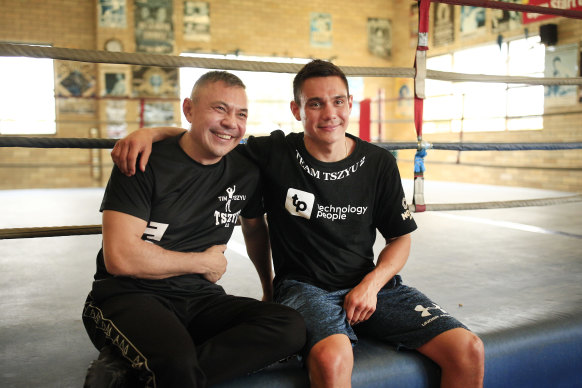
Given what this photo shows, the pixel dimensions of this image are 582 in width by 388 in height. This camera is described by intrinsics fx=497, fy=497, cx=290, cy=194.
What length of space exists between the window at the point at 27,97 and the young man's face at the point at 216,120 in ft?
23.5

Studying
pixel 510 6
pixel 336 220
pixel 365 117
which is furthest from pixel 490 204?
pixel 365 117

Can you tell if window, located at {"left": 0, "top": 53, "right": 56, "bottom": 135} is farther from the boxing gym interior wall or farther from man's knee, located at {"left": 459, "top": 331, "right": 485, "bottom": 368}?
man's knee, located at {"left": 459, "top": 331, "right": 485, "bottom": 368}

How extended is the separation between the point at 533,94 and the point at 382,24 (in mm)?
3692

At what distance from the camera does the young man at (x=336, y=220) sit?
125 centimetres

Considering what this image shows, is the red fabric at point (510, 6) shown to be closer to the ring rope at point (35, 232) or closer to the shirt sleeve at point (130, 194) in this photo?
the shirt sleeve at point (130, 194)

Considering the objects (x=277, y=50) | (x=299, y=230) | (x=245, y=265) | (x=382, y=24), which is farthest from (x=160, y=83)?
(x=299, y=230)

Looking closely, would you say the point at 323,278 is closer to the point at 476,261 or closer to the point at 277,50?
the point at 476,261

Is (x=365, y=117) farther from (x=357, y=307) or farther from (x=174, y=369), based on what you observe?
(x=174, y=369)

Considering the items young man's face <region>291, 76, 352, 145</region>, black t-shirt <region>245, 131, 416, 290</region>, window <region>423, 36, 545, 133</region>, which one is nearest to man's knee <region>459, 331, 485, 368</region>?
black t-shirt <region>245, 131, 416, 290</region>

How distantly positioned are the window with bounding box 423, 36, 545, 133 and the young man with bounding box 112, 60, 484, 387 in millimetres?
5709

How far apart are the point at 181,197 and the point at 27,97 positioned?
749 cm

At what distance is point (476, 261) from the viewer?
2324 millimetres

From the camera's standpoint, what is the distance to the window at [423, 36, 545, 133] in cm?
688

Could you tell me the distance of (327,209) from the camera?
1349mm
